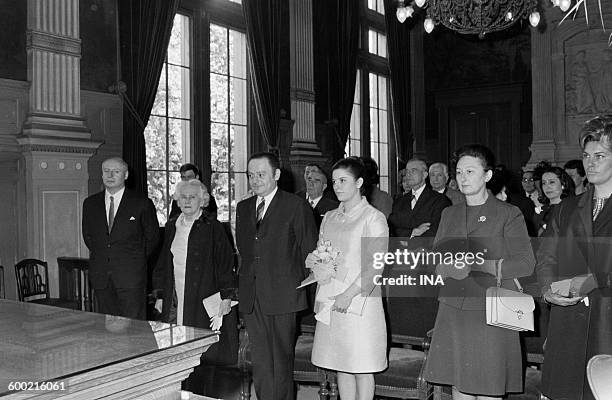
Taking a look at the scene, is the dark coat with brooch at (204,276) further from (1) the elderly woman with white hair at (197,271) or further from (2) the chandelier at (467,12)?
(2) the chandelier at (467,12)

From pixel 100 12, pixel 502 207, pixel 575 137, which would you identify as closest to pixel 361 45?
pixel 575 137

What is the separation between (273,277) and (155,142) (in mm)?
4607

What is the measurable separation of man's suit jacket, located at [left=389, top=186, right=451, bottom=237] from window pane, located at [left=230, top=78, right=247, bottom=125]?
12.2 feet

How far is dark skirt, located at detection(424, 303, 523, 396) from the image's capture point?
106 inches

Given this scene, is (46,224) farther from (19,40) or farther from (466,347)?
(466,347)

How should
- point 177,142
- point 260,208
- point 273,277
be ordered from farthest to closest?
point 177,142, point 260,208, point 273,277

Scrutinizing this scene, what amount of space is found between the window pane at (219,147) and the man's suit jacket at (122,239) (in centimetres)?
396

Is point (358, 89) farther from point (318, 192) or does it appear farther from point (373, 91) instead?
point (318, 192)

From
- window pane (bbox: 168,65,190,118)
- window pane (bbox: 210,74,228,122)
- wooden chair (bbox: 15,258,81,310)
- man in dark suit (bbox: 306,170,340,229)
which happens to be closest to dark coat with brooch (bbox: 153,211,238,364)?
wooden chair (bbox: 15,258,81,310)

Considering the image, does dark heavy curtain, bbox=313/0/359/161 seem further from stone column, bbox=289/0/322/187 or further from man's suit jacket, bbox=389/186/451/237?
man's suit jacket, bbox=389/186/451/237

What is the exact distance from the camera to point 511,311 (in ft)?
8.43

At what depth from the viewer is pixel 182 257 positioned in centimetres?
370

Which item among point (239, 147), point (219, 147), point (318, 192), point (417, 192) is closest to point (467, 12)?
point (239, 147)

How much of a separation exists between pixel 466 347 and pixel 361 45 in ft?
31.2
